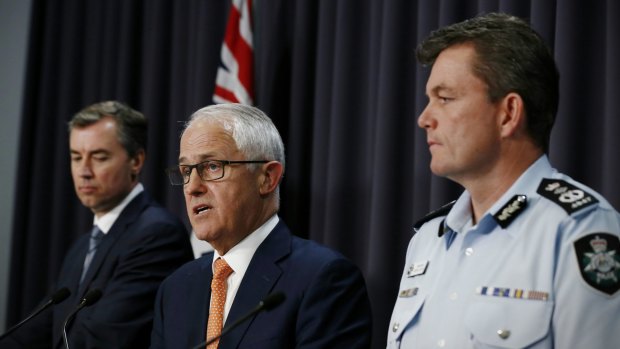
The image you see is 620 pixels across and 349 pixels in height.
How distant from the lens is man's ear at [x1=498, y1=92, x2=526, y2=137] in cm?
207

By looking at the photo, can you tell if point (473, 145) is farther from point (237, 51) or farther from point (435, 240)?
point (237, 51)

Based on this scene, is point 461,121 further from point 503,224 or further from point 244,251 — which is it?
point 244,251

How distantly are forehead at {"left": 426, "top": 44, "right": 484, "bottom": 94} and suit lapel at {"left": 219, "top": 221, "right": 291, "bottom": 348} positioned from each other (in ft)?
2.69

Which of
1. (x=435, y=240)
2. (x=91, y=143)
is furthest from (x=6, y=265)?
(x=435, y=240)

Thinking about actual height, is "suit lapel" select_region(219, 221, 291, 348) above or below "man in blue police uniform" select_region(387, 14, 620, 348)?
below

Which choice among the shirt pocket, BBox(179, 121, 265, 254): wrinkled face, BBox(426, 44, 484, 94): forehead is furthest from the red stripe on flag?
the shirt pocket

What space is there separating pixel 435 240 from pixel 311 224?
127 cm

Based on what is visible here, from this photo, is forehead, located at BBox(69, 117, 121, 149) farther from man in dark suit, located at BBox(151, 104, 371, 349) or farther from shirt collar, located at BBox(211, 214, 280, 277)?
shirt collar, located at BBox(211, 214, 280, 277)

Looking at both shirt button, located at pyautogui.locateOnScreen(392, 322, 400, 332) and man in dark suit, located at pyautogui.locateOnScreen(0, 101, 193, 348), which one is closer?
shirt button, located at pyautogui.locateOnScreen(392, 322, 400, 332)

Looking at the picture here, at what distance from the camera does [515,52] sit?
2.08 meters

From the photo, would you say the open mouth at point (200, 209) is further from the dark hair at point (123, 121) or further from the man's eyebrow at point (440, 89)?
the dark hair at point (123, 121)

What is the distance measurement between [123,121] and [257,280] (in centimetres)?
152

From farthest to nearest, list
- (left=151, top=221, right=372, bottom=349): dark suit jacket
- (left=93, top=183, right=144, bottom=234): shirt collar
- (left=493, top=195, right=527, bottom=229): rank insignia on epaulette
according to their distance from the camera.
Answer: (left=93, top=183, right=144, bottom=234): shirt collar, (left=151, top=221, right=372, bottom=349): dark suit jacket, (left=493, top=195, right=527, bottom=229): rank insignia on epaulette

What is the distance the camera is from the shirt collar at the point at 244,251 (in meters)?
2.72
